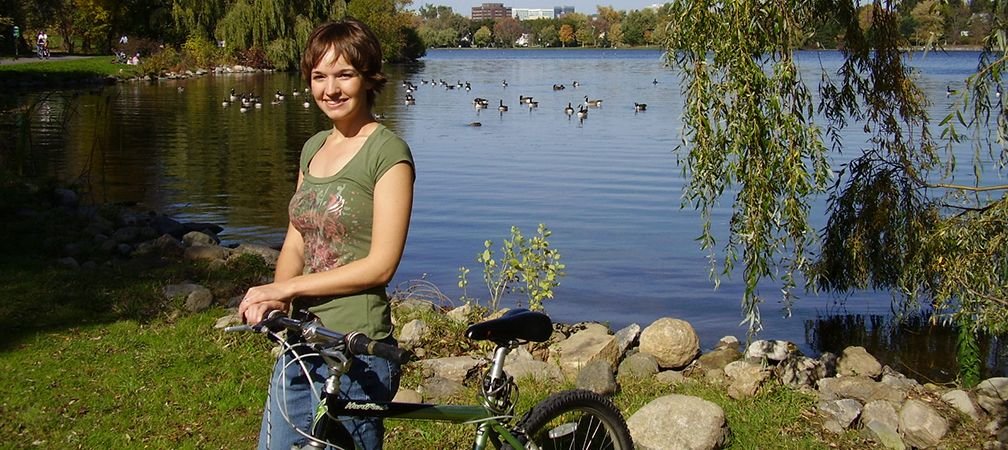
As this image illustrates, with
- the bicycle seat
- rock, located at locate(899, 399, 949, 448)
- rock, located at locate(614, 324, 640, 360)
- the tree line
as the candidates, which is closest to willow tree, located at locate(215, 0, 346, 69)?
the tree line

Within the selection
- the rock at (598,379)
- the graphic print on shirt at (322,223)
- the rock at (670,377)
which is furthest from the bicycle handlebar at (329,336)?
the rock at (670,377)

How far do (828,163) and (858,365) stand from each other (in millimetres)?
1588

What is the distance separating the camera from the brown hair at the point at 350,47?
118 inches

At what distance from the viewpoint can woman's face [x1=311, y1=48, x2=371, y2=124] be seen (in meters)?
3.03

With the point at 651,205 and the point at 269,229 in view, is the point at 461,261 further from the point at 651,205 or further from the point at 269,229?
the point at 651,205

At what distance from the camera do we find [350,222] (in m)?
3.00

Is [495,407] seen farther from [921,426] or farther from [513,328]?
[921,426]

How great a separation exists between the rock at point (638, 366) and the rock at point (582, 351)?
0.08 m

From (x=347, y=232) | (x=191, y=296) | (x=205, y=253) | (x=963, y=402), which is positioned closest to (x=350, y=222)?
(x=347, y=232)

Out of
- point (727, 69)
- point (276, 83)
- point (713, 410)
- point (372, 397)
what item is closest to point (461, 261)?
point (727, 69)

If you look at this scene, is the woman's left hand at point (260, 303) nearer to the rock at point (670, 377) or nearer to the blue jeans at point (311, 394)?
the blue jeans at point (311, 394)

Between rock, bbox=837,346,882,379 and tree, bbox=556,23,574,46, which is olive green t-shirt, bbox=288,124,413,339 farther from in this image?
tree, bbox=556,23,574,46

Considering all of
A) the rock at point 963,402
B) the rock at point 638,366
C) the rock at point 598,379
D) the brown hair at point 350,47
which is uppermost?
the brown hair at point 350,47

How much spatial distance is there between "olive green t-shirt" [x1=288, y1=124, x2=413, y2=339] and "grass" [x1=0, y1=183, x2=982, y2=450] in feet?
7.33
